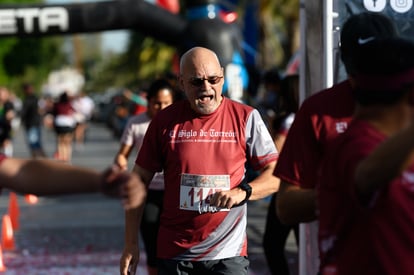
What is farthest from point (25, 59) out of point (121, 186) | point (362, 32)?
point (121, 186)

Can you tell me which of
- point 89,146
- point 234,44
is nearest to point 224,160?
point 234,44

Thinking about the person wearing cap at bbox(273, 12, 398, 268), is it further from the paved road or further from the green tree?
the green tree

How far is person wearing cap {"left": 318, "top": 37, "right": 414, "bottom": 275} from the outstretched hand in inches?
22.6

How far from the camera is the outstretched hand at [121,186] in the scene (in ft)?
9.71

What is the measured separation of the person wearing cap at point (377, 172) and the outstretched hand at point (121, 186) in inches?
22.6

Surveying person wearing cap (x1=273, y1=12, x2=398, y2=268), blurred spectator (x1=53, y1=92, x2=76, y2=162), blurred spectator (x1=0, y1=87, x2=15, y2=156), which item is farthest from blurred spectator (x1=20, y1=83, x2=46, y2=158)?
person wearing cap (x1=273, y1=12, x2=398, y2=268)

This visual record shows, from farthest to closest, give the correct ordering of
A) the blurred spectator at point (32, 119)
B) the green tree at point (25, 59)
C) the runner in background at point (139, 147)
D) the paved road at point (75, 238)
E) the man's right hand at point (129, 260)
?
the green tree at point (25, 59)
the blurred spectator at point (32, 119)
the paved road at point (75, 238)
the runner in background at point (139, 147)
the man's right hand at point (129, 260)

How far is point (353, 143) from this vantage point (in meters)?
2.80

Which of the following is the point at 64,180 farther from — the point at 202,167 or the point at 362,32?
the point at 202,167

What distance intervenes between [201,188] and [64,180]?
1902 mm

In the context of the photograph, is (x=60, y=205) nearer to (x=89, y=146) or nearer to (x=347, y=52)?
(x=347, y=52)

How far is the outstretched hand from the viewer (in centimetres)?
296

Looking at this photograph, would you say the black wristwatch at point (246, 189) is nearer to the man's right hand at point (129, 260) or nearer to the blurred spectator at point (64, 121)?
the man's right hand at point (129, 260)

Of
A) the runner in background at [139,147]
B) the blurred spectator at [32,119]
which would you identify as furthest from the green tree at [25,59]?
the runner in background at [139,147]
